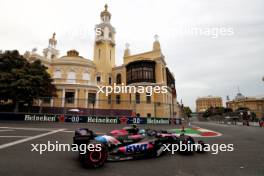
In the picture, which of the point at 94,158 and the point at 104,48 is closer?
the point at 94,158

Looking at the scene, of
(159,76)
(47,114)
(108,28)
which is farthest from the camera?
(108,28)

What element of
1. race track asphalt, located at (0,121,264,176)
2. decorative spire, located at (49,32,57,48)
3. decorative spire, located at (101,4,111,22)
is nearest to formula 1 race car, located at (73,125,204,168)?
race track asphalt, located at (0,121,264,176)

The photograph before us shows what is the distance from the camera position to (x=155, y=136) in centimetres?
591

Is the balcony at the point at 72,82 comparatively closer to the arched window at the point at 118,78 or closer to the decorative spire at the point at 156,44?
the arched window at the point at 118,78

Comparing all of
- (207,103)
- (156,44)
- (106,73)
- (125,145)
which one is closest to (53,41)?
(106,73)

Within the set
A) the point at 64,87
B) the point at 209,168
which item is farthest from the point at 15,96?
the point at 209,168

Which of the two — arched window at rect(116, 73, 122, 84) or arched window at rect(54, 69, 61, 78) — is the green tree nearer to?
arched window at rect(54, 69, 61, 78)

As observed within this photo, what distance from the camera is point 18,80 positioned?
63.2ft

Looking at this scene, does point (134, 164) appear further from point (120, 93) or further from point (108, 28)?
point (108, 28)

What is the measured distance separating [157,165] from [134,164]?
675mm

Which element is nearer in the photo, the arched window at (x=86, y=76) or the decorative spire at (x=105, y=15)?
A: the arched window at (x=86, y=76)

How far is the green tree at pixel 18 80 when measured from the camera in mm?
19062

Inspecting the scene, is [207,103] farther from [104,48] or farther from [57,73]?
[57,73]

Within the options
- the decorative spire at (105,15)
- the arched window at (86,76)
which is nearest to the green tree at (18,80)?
the arched window at (86,76)
